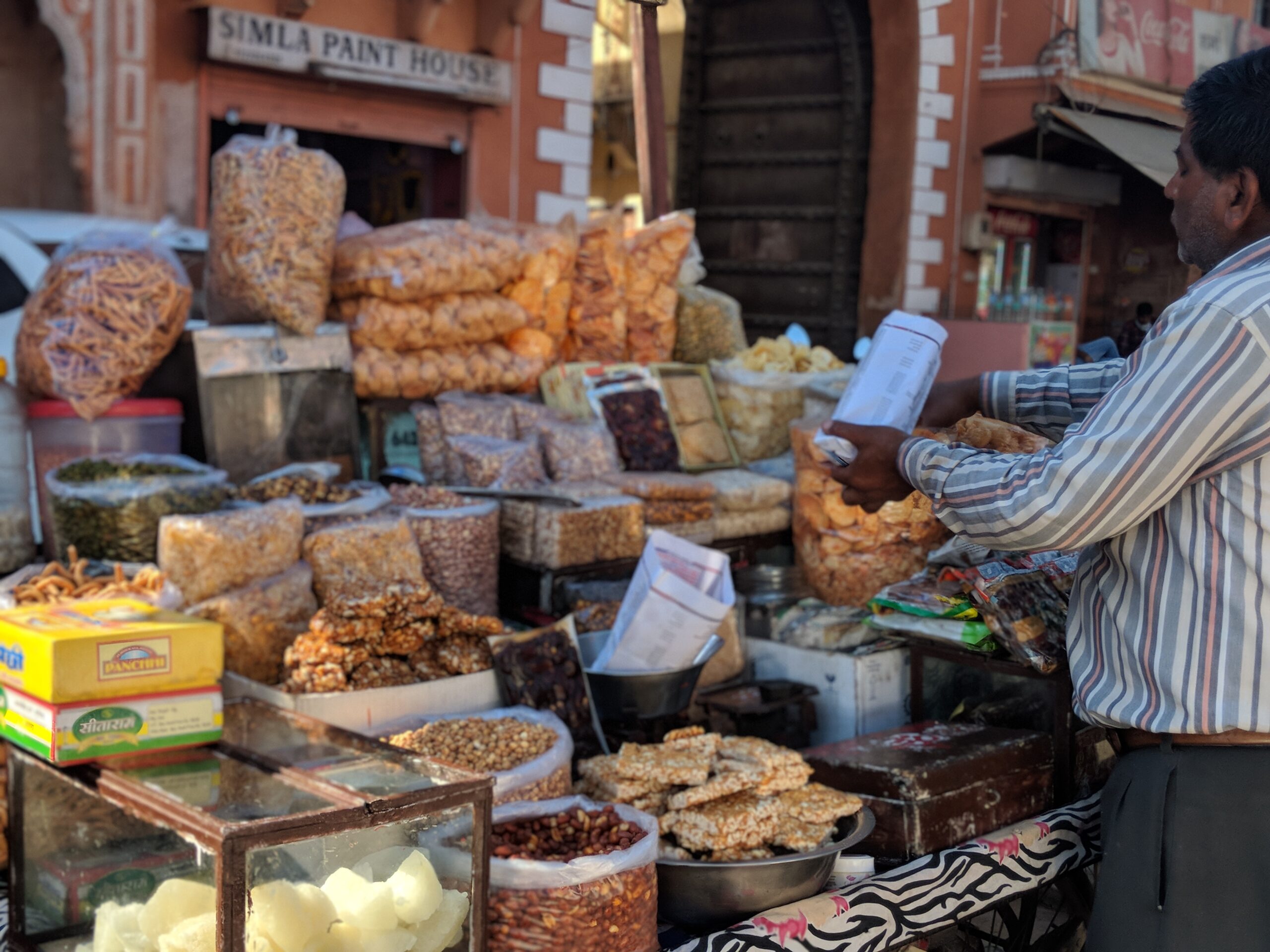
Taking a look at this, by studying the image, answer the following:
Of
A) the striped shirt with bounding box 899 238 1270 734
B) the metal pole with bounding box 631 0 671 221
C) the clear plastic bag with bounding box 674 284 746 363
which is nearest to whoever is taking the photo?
the striped shirt with bounding box 899 238 1270 734

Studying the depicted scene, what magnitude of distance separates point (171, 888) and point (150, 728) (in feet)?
0.86

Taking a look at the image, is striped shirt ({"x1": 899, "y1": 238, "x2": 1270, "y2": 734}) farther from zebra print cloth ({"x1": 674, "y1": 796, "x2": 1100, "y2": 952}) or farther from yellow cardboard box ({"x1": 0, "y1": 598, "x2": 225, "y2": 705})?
yellow cardboard box ({"x1": 0, "y1": 598, "x2": 225, "y2": 705})

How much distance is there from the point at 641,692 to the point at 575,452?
0.95 metres

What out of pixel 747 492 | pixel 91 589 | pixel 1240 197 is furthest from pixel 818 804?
pixel 747 492

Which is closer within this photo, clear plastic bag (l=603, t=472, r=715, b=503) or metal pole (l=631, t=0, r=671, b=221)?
clear plastic bag (l=603, t=472, r=715, b=503)

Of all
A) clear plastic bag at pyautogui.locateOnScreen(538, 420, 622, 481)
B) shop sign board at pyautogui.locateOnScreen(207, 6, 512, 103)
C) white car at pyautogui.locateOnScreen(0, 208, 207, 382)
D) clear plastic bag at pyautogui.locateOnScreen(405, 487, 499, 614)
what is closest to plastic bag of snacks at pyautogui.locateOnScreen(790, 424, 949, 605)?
clear plastic bag at pyautogui.locateOnScreen(538, 420, 622, 481)

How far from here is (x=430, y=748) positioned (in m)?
1.78

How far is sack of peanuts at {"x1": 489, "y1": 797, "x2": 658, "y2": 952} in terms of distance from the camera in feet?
4.69

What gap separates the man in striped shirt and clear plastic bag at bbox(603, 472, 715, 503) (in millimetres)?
1463

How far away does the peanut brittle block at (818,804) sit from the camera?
1.72m

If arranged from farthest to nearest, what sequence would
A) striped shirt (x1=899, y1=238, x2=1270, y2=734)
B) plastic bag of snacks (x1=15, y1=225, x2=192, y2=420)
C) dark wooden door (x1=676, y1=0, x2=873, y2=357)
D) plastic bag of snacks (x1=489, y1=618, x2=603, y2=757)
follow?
dark wooden door (x1=676, y1=0, x2=873, y2=357)
plastic bag of snacks (x1=15, y1=225, x2=192, y2=420)
plastic bag of snacks (x1=489, y1=618, x2=603, y2=757)
striped shirt (x1=899, y1=238, x2=1270, y2=734)

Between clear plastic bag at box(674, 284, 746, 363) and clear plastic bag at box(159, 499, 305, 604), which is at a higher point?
clear plastic bag at box(674, 284, 746, 363)

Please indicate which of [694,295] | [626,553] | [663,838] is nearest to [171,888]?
[663,838]

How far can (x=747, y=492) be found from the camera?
312cm
